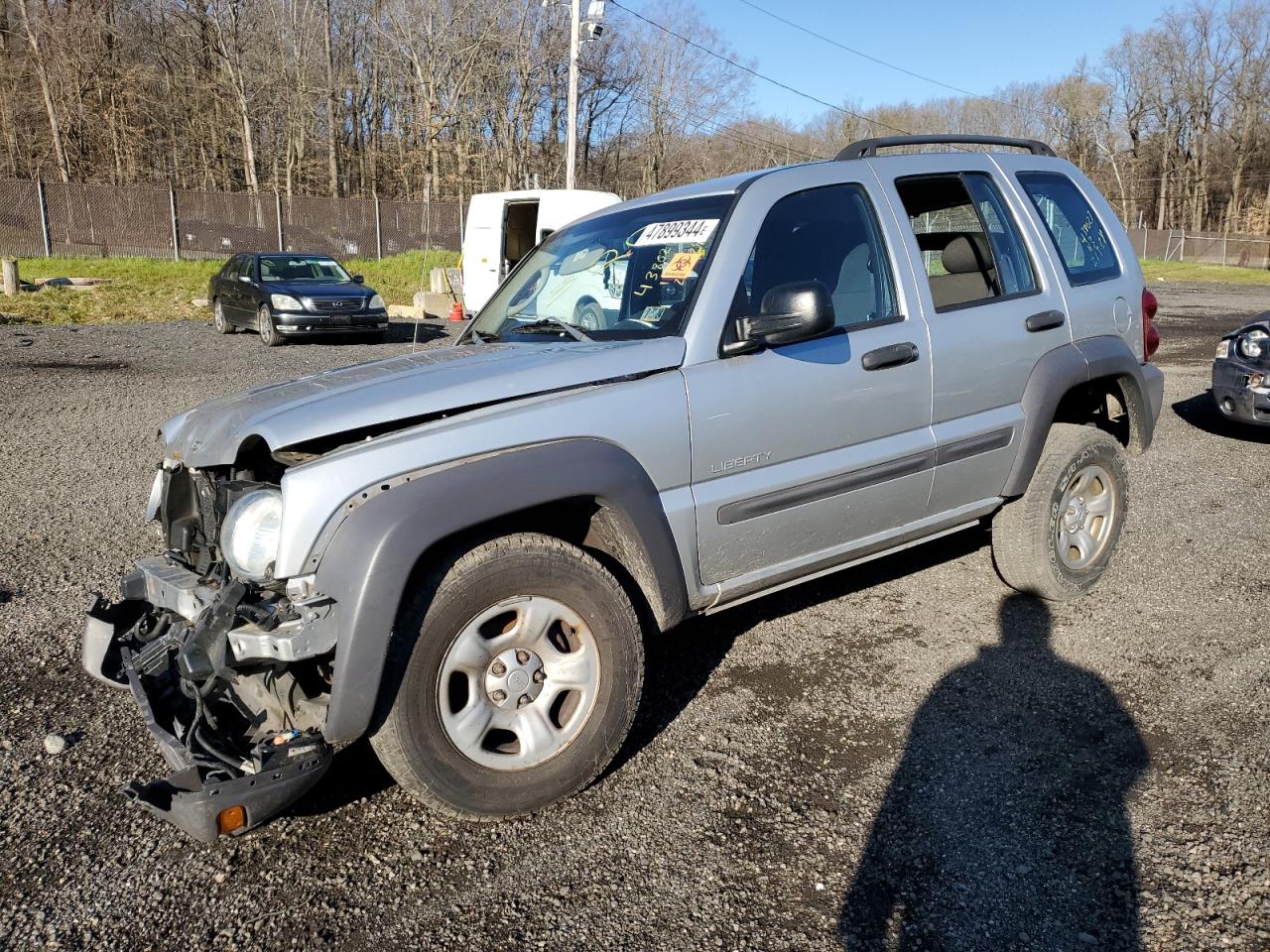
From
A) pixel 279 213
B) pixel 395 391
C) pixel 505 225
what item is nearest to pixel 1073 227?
pixel 395 391

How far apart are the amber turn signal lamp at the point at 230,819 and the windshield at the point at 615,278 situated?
194 centimetres

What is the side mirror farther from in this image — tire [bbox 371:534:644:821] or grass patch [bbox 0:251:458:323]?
grass patch [bbox 0:251:458:323]

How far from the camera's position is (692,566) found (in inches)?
127

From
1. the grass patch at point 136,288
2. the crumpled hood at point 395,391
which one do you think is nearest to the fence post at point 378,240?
the grass patch at point 136,288

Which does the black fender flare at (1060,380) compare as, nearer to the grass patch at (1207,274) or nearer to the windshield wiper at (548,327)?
the windshield wiper at (548,327)

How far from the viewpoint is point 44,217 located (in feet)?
84.2

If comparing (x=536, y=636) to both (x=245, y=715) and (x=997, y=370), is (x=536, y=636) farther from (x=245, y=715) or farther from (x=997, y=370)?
(x=997, y=370)

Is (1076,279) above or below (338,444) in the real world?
above

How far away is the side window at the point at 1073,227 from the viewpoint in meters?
4.44

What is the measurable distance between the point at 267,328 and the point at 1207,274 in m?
40.5

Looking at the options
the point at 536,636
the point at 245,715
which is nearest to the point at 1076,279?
the point at 536,636

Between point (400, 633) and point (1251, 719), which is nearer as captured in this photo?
point (400, 633)

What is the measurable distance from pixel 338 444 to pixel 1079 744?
2.73 metres

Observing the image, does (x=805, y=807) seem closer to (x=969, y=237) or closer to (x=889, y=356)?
(x=889, y=356)
